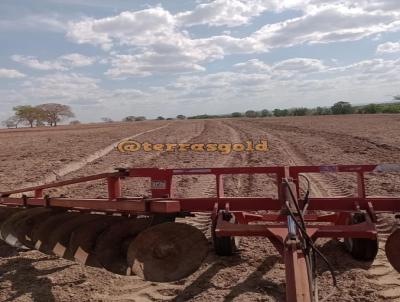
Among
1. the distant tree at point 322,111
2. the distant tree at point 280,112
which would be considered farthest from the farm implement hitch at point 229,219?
the distant tree at point 280,112

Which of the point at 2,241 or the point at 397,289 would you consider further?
the point at 2,241

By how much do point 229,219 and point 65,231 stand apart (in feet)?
5.41

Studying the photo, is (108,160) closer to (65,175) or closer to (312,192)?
(65,175)

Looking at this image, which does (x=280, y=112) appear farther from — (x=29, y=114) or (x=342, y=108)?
(x=29, y=114)

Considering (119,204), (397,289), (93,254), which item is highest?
(119,204)

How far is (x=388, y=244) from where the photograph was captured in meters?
3.33

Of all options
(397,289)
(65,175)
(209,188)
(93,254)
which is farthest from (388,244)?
(65,175)

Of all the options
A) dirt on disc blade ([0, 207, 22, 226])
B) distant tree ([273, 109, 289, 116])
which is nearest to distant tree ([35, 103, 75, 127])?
distant tree ([273, 109, 289, 116])

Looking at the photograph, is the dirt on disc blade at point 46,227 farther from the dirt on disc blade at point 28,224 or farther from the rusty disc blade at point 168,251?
the rusty disc blade at point 168,251

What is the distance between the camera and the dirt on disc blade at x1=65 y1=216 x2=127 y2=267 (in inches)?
166

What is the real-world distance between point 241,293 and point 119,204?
1.26 meters

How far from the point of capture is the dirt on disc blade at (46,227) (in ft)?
15.5

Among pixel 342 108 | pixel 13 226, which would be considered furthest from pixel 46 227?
pixel 342 108

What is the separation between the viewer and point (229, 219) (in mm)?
4234
